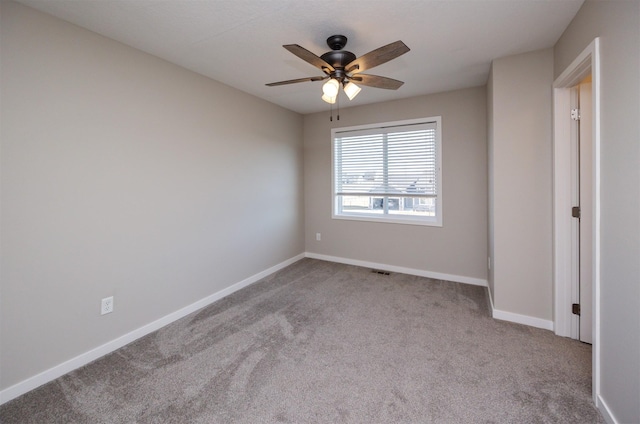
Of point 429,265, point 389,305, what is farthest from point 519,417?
point 429,265

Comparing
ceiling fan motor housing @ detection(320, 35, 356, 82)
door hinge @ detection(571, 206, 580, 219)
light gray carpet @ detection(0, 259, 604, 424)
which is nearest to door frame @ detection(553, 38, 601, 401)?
door hinge @ detection(571, 206, 580, 219)

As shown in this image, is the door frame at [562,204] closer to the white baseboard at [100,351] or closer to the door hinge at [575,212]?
the door hinge at [575,212]

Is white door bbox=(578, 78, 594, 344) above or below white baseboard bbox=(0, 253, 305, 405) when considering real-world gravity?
above

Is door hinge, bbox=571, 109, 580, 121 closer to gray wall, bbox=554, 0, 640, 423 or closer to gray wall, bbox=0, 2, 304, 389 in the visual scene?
gray wall, bbox=554, 0, 640, 423

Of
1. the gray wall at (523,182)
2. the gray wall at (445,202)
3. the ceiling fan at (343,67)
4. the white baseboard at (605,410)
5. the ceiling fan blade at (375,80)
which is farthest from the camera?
the gray wall at (445,202)

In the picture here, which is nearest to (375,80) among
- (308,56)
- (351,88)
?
(351,88)

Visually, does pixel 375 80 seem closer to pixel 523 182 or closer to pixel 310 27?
pixel 310 27

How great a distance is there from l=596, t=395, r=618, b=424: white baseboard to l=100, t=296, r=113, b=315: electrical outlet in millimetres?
3340

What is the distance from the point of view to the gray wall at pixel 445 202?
3.53 m

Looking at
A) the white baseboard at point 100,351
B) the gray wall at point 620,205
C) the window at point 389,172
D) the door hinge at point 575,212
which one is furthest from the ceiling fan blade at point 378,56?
the white baseboard at point 100,351

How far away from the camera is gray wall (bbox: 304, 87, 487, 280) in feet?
11.6

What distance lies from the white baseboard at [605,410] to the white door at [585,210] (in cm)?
84

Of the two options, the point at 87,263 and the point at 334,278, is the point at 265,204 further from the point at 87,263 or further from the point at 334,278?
the point at 87,263

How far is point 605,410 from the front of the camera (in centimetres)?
153
